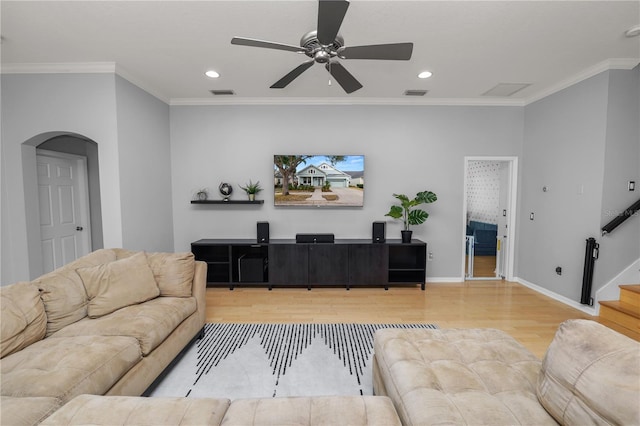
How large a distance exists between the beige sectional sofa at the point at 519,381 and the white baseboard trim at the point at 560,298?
262cm

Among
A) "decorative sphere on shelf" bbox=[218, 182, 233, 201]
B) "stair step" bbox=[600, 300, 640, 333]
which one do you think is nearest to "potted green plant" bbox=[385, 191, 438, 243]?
"stair step" bbox=[600, 300, 640, 333]

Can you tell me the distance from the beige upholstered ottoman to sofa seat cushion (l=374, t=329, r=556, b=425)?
15 centimetres

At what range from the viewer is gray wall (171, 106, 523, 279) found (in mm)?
4445

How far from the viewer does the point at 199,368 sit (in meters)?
2.28

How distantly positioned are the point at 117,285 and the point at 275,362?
144 cm

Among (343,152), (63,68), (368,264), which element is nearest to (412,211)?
(368,264)

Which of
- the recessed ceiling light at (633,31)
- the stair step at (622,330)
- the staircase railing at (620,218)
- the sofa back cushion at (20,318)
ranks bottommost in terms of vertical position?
the stair step at (622,330)

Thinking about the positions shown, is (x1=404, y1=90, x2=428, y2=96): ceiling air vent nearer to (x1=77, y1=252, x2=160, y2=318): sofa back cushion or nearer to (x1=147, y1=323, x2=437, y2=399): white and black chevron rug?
(x1=147, y1=323, x2=437, y2=399): white and black chevron rug

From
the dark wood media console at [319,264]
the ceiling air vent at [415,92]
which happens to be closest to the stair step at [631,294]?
the dark wood media console at [319,264]

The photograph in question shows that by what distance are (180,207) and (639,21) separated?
566 cm

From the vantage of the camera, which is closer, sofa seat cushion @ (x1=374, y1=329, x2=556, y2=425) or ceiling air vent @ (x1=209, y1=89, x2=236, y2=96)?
sofa seat cushion @ (x1=374, y1=329, x2=556, y2=425)

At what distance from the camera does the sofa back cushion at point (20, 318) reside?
5.36 ft

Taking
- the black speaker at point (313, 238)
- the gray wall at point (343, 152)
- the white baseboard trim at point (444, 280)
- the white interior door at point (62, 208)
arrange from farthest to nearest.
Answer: the white baseboard trim at point (444, 280) < the gray wall at point (343, 152) < the black speaker at point (313, 238) < the white interior door at point (62, 208)

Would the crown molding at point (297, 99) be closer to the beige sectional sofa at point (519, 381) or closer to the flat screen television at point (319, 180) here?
the flat screen television at point (319, 180)
